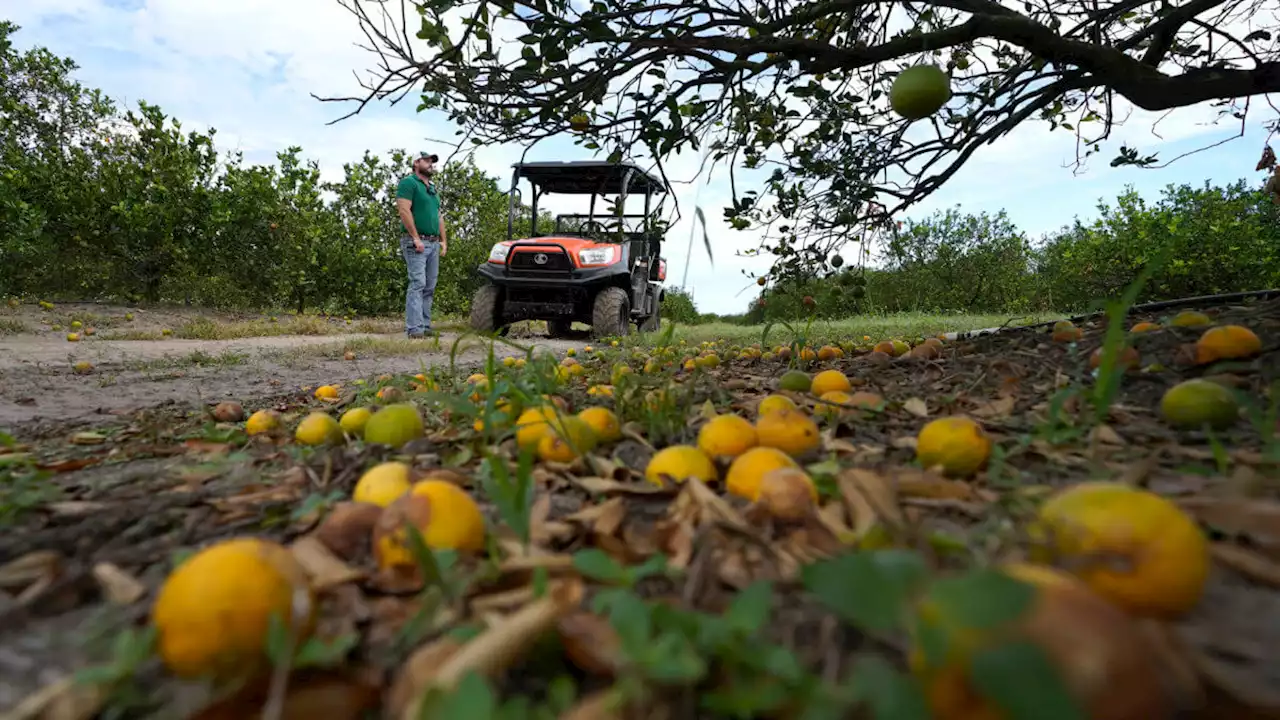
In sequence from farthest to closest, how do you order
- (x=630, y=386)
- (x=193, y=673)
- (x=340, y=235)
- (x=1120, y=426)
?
(x=340, y=235) → (x=630, y=386) → (x=1120, y=426) → (x=193, y=673)

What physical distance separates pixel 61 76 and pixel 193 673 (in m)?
20.5

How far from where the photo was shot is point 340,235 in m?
14.1

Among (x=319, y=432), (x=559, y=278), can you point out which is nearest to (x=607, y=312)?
(x=559, y=278)

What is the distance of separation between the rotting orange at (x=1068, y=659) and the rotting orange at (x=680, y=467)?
2.36ft

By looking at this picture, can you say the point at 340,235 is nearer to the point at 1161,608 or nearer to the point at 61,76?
the point at 61,76

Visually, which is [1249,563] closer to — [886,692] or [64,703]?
[886,692]

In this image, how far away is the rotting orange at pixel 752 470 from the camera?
3.90 feet

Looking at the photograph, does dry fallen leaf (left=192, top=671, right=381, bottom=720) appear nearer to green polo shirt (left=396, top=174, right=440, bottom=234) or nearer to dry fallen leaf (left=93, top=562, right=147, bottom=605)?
dry fallen leaf (left=93, top=562, right=147, bottom=605)

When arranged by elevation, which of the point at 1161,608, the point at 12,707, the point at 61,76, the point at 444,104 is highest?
the point at 61,76

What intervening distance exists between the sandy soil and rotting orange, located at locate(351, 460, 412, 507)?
50.5 inches

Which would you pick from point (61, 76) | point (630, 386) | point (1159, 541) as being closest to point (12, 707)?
point (1159, 541)

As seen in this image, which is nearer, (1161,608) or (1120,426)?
(1161,608)


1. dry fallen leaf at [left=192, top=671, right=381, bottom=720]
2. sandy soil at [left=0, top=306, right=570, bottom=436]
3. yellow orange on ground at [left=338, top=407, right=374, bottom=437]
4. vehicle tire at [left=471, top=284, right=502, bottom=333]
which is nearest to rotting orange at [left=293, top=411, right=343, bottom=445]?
yellow orange on ground at [left=338, top=407, right=374, bottom=437]

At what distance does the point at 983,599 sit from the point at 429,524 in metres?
0.74
